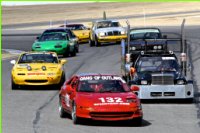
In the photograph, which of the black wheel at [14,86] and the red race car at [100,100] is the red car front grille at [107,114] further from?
the black wheel at [14,86]

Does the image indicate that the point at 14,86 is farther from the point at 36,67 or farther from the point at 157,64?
the point at 157,64

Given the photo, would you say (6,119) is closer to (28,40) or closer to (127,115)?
(127,115)

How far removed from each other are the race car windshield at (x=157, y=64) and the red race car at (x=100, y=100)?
453 centimetres

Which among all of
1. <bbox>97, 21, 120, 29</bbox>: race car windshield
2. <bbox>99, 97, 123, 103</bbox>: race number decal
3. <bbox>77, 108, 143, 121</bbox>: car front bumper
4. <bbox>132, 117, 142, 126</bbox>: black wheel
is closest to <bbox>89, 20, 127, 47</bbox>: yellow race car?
<bbox>97, 21, 120, 29</bbox>: race car windshield

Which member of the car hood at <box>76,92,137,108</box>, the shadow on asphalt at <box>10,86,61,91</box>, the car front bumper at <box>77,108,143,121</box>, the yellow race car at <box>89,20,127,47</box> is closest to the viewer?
the car front bumper at <box>77,108,143,121</box>

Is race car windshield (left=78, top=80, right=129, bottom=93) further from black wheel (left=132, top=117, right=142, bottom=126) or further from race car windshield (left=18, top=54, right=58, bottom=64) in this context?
race car windshield (left=18, top=54, right=58, bottom=64)

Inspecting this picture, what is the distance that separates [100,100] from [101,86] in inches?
43.8

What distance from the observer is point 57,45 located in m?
39.3

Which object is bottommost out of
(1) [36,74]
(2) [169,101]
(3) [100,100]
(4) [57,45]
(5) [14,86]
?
(4) [57,45]

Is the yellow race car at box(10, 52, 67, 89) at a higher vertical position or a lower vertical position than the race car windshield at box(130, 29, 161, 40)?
lower

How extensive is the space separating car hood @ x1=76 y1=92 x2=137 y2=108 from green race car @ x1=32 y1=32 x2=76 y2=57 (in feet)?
71.2

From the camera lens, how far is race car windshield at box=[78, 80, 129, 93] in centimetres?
1800

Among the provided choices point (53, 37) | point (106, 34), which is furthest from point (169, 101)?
point (106, 34)

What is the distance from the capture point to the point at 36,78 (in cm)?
2514
